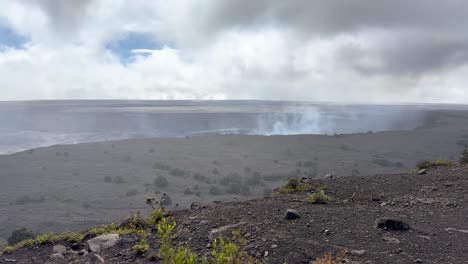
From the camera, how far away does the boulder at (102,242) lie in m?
6.45

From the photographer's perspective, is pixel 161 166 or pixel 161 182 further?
pixel 161 166

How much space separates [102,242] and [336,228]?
3.68 meters

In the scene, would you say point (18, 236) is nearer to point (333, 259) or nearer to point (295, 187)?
point (295, 187)

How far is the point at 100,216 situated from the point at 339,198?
1337 centimetres

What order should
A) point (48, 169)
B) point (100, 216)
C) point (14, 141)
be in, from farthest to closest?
point (14, 141), point (48, 169), point (100, 216)

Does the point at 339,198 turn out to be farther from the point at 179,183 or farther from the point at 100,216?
the point at 179,183

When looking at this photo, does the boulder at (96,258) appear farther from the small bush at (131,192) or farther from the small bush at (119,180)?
the small bush at (119,180)

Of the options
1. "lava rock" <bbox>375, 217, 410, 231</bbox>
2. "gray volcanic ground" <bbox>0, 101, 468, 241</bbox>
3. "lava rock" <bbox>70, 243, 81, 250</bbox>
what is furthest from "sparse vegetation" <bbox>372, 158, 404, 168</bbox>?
"lava rock" <bbox>70, 243, 81, 250</bbox>

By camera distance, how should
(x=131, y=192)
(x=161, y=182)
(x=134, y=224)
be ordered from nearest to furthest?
1. (x=134, y=224)
2. (x=131, y=192)
3. (x=161, y=182)

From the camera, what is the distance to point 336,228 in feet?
18.9

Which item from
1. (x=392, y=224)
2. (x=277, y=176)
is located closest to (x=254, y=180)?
(x=277, y=176)

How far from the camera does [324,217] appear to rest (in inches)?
243

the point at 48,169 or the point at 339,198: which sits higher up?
the point at 339,198

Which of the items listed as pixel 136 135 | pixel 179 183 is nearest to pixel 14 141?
pixel 136 135
